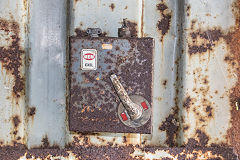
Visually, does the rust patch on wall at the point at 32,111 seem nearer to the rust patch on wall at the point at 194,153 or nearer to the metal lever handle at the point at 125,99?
the metal lever handle at the point at 125,99

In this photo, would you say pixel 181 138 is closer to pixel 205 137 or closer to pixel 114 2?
pixel 205 137

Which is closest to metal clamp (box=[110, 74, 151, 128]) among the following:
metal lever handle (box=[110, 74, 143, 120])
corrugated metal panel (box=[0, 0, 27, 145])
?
metal lever handle (box=[110, 74, 143, 120])

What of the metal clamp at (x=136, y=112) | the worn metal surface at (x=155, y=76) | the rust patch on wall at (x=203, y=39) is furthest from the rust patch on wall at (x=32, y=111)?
the rust patch on wall at (x=203, y=39)

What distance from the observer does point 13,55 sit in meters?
1.16

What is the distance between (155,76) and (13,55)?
680 millimetres

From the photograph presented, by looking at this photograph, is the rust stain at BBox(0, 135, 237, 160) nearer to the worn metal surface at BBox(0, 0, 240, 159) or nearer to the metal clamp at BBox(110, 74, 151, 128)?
the worn metal surface at BBox(0, 0, 240, 159)

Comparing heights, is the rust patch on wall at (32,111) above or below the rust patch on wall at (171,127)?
above

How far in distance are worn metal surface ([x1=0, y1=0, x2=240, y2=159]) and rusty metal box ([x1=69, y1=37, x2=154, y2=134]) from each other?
22cm

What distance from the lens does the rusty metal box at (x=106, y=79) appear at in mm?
928

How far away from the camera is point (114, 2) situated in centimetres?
114

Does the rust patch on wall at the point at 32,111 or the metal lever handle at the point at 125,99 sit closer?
the metal lever handle at the point at 125,99

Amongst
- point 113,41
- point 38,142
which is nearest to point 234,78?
point 113,41

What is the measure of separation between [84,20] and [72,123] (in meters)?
0.48

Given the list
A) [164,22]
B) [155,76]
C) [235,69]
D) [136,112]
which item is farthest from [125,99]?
[235,69]
